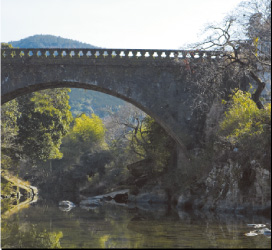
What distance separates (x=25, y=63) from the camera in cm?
2753

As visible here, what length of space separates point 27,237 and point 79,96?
493ft

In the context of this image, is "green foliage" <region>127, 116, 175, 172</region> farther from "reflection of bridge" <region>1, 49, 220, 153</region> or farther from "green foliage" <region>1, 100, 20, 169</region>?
"green foliage" <region>1, 100, 20, 169</region>

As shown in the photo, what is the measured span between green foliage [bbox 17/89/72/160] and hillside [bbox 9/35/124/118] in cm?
9409

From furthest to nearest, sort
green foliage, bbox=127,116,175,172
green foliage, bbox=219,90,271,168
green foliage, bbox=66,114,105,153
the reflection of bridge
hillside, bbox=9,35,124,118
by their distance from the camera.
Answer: hillside, bbox=9,35,124,118, green foliage, bbox=66,114,105,153, green foliage, bbox=127,116,175,172, the reflection of bridge, green foliage, bbox=219,90,271,168

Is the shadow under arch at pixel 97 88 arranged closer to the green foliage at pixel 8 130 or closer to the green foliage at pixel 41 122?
the green foliage at pixel 8 130

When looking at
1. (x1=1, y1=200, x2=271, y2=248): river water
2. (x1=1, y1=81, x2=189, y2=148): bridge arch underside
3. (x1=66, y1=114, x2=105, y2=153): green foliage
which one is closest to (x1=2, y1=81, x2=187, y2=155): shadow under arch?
(x1=1, y1=81, x2=189, y2=148): bridge arch underside

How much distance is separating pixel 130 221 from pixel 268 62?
824 cm

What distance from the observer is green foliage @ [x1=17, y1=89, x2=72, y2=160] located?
33312 mm

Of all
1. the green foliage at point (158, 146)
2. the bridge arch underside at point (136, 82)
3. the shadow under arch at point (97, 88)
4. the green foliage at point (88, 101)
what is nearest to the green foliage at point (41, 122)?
the shadow under arch at point (97, 88)

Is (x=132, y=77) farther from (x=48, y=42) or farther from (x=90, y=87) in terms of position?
(x=48, y=42)

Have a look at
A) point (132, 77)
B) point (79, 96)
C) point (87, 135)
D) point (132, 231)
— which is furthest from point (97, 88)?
point (79, 96)

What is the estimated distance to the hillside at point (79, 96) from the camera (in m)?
150

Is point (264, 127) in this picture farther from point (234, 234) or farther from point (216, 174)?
point (234, 234)

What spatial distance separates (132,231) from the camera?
14375mm
